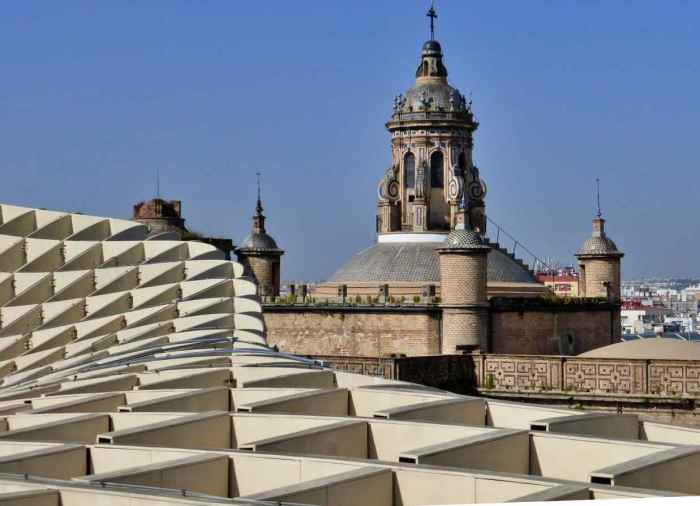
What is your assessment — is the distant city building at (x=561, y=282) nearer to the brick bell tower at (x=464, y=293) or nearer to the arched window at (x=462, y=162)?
the arched window at (x=462, y=162)

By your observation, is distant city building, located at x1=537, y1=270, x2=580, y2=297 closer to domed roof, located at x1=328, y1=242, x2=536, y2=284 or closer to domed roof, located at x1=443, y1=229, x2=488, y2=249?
domed roof, located at x1=328, y1=242, x2=536, y2=284

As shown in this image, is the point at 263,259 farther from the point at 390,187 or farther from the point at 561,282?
the point at 561,282

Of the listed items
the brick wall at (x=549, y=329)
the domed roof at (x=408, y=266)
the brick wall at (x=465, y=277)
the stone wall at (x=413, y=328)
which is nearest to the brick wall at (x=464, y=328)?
the brick wall at (x=465, y=277)

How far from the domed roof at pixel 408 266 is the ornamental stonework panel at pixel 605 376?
14175 millimetres

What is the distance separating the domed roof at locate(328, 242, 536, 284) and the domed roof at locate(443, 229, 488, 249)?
25.3ft

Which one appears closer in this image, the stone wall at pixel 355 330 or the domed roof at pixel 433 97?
the stone wall at pixel 355 330

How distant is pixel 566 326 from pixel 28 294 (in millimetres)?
26115

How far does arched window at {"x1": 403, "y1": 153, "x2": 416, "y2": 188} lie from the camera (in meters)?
64.8

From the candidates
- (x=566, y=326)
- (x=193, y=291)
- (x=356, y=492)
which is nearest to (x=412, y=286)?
(x=566, y=326)

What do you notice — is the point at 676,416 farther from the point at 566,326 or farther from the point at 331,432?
the point at 331,432

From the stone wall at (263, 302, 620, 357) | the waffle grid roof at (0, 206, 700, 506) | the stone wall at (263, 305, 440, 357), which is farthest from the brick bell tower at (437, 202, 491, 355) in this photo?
the waffle grid roof at (0, 206, 700, 506)

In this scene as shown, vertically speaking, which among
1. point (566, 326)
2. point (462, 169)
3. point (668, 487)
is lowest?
point (668, 487)

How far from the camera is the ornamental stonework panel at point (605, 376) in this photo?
45.4 meters

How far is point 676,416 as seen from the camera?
4472 centimetres
